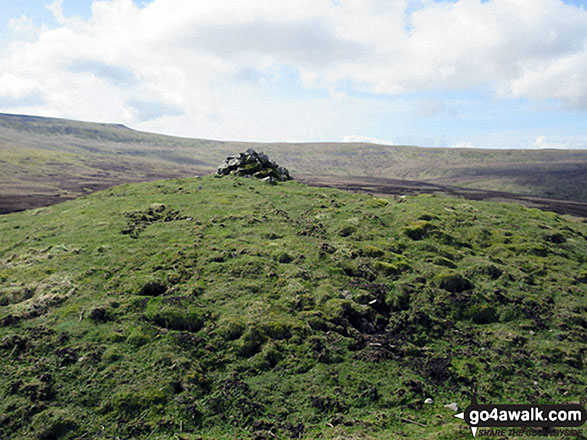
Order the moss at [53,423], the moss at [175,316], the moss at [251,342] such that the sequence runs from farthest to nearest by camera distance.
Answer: the moss at [175,316]
the moss at [251,342]
the moss at [53,423]

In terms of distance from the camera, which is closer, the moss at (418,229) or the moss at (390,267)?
the moss at (390,267)

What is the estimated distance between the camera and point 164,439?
11742 mm

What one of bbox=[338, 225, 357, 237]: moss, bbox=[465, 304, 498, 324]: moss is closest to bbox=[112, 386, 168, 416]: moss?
bbox=[465, 304, 498, 324]: moss

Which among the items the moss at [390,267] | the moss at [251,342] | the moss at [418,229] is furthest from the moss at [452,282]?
the moss at [251,342]

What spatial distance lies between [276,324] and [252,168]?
32.0m

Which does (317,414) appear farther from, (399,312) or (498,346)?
(498,346)

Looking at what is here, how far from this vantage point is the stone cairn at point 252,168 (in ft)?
152

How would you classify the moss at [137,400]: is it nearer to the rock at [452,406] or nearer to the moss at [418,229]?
the rock at [452,406]

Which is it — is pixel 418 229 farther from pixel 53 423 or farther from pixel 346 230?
pixel 53 423

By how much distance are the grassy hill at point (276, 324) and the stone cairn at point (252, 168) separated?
16.8 meters

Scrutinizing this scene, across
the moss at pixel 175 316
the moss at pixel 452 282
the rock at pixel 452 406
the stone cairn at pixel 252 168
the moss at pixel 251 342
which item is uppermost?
the stone cairn at pixel 252 168

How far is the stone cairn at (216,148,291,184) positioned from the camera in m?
46.4

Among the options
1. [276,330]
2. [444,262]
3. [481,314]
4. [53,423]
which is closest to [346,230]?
[444,262]

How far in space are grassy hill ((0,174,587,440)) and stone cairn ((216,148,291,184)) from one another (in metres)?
16.8
